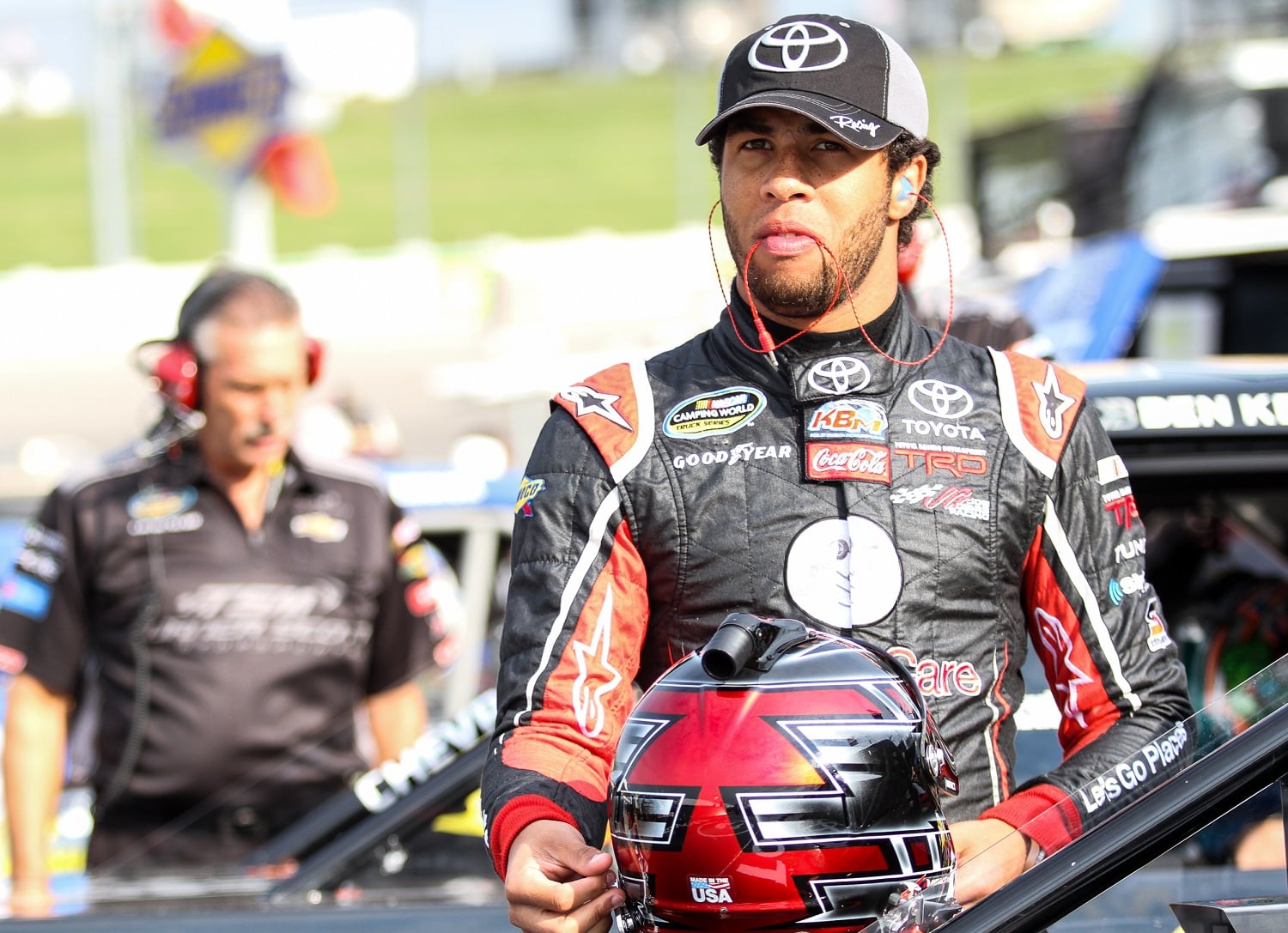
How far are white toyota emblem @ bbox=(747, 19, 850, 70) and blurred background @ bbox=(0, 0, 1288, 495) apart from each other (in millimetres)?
1781

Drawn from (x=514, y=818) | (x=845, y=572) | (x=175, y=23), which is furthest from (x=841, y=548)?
(x=175, y=23)

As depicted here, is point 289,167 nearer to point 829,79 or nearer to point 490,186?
point 490,186

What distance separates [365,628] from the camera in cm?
404

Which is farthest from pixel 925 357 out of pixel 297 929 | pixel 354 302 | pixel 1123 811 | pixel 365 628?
pixel 354 302

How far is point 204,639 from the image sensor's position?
3881mm

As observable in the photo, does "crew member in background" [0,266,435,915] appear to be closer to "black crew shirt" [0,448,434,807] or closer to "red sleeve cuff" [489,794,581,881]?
"black crew shirt" [0,448,434,807]

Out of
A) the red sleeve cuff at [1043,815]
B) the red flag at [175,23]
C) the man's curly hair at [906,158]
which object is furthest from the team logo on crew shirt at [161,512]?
the red flag at [175,23]

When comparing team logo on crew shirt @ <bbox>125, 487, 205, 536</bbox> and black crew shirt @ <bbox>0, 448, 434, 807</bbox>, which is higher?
team logo on crew shirt @ <bbox>125, 487, 205, 536</bbox>

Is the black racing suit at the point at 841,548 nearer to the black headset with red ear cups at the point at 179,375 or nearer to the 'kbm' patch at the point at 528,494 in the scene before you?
the 'kbm' patch at the point at 528,494

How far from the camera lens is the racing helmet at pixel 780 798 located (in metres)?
1.66

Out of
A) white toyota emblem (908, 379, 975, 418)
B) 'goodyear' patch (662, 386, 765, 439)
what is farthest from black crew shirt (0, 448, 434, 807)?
white toyota emblem (908, 379, 975, 418)

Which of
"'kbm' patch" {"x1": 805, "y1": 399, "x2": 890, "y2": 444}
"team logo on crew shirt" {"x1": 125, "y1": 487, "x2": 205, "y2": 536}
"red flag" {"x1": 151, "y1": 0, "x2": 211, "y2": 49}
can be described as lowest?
"team logo on crew shirt" {"x1": 125, "y1": 487, "x2": 205, "y2": 536}

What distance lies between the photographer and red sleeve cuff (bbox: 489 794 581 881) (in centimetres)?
181

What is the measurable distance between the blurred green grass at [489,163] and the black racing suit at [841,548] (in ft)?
133
